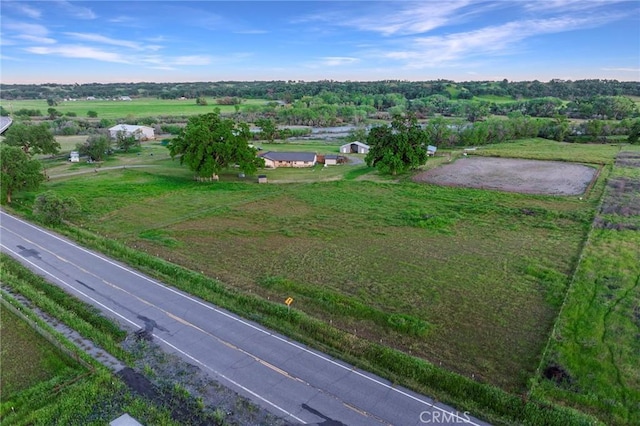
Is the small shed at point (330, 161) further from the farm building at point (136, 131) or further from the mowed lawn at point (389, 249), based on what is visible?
the farm building at point (136, 131)

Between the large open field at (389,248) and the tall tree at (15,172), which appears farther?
the tall tree at (15,172)

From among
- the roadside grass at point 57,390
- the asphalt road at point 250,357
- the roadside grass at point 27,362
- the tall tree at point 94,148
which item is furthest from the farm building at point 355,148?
the roadside grass at point 57,390

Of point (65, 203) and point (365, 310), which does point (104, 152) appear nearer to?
point (65, 203)

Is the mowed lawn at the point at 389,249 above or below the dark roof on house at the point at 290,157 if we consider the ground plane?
below

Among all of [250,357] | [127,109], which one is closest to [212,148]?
[250,357]

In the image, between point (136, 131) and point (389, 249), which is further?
point (136, 131)

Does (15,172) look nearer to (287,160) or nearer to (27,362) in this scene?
(27,362)
